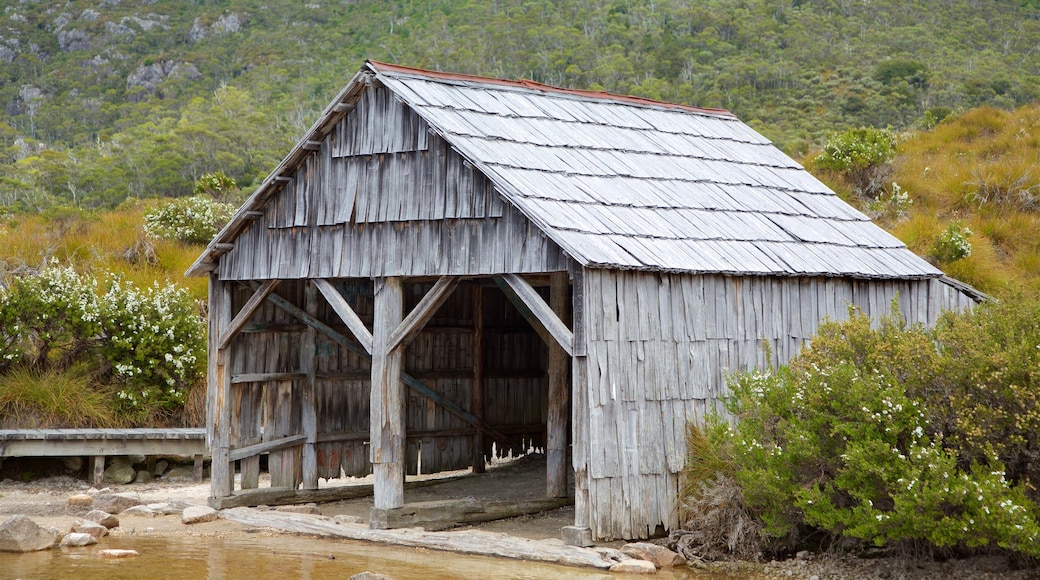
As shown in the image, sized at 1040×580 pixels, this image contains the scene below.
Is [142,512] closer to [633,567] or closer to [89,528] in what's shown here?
[89,528]

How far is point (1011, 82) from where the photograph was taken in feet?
139

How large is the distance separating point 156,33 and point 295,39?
30.4 feet

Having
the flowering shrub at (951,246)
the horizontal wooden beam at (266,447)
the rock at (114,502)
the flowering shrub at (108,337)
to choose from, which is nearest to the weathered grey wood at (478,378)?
the horizontal wooden beam at (266,447)

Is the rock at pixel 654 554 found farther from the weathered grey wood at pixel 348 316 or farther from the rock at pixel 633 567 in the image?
the weathered grey wood at pixel 348 316

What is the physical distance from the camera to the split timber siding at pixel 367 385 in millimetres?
14953

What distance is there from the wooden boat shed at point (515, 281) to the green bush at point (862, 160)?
7.93m

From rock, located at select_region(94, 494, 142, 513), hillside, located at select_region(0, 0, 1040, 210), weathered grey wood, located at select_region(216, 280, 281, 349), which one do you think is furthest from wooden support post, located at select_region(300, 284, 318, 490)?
hillside, located at select_region(0, 0, 1040, 210)

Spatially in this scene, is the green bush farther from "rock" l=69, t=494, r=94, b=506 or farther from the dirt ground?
"rock" l=69, t=494, r=94, b=506

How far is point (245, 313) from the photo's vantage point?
14.2m

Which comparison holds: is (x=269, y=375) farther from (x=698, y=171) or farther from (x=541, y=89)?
(x=698, y=171)

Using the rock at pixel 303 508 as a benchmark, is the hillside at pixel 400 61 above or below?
above

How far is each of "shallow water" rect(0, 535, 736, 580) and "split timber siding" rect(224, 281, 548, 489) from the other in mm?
2382

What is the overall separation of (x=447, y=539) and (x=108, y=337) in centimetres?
780

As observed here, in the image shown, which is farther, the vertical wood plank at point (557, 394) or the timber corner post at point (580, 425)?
the vertical wood plank at point (557, 394)
